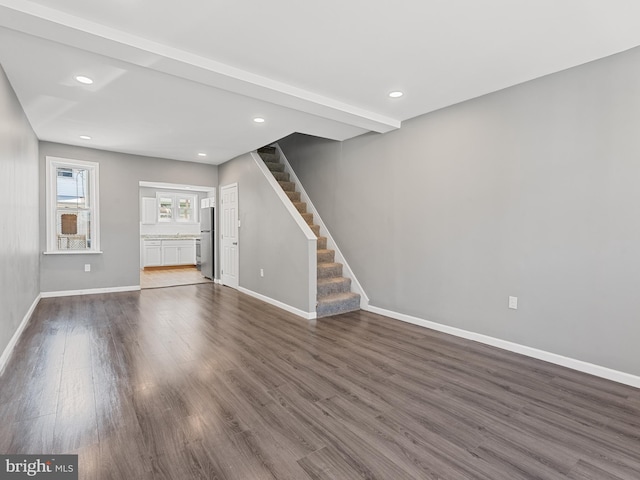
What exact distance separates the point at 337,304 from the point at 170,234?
7118 millimetres

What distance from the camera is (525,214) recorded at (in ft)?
10.2

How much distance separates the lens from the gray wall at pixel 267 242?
15.0 feet

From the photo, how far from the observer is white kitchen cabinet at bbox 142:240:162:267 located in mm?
9070

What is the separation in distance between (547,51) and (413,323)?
9.71 feet

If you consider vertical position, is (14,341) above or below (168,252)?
below

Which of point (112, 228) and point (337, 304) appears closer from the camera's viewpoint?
point (337, 304)

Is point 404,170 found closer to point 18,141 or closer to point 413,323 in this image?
point 413,323

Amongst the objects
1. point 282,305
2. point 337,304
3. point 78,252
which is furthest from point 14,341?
point 337,304

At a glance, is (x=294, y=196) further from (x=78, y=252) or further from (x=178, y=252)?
(x=178, y=252)

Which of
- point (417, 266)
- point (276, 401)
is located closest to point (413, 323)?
point (417, 266)

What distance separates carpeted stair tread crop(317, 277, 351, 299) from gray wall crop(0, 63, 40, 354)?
326 cm

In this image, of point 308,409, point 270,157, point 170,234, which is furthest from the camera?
point 170,234

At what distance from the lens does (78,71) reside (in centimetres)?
286

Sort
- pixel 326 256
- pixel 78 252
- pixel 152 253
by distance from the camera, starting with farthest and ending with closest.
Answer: pixel 152 253
pixel 78 252
pixel 326 256
